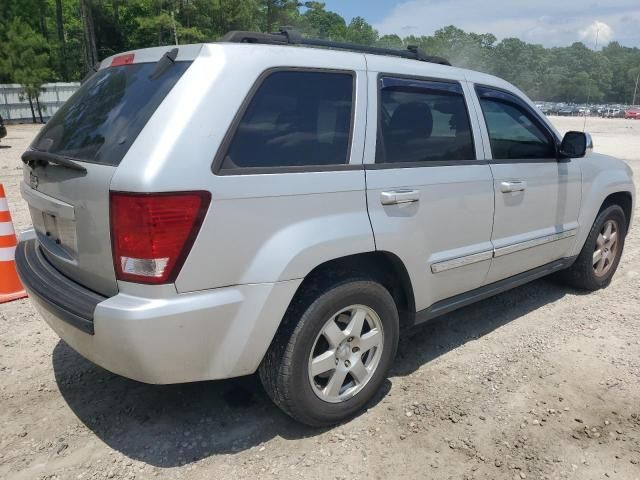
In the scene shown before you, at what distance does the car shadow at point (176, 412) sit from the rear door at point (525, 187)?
35.2 inches

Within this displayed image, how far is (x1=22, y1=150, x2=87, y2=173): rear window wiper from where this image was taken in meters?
2.32

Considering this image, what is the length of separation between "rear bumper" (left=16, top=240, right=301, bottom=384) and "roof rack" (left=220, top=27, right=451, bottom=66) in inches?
48.8

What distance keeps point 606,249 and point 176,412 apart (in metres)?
4.07

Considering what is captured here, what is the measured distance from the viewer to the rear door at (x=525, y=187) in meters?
3.51

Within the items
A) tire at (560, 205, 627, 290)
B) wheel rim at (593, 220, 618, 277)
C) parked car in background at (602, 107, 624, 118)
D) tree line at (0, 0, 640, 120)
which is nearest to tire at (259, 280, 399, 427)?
tire at (560, 205, 627, 290)

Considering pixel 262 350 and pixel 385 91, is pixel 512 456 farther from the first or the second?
pixel 385 91

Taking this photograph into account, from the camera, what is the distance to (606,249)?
4.81 m

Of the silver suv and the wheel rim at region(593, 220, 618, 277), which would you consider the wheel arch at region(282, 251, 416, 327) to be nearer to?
the silver suv

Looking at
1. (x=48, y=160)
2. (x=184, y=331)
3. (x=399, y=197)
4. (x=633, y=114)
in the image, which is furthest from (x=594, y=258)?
(x=633, y=114)

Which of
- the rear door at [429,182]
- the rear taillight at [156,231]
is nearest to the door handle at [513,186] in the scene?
the rear door at [429,182]

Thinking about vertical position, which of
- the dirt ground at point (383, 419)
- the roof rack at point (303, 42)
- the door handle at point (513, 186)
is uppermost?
the roof rack at point (303, 42)

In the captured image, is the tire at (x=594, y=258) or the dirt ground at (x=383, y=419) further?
the tire at (x=594, y=258)

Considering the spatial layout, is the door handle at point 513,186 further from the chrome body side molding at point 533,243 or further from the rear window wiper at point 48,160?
the rear window wiper at point 48,160

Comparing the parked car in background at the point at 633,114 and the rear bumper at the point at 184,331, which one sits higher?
the rear bumper at the point at 184,331
